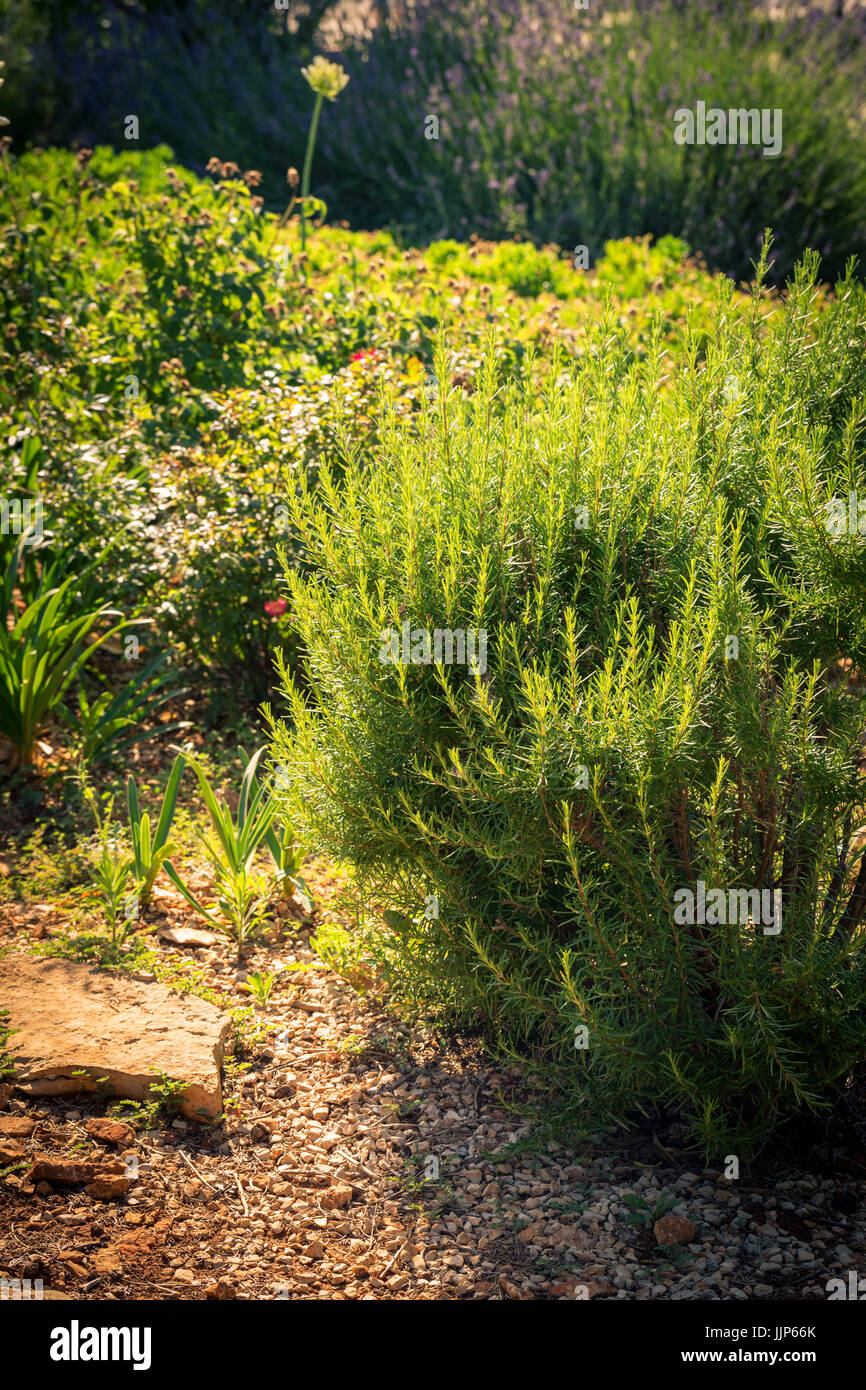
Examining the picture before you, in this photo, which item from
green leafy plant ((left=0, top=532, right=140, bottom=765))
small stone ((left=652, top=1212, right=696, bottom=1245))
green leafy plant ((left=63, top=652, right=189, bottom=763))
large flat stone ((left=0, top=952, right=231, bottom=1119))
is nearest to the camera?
small stone ((left=652, top=1212, right=696, bottom=1245))

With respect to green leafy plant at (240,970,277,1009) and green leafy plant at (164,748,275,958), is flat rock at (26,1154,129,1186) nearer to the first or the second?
green leafy plant at (240,970,277,1009)

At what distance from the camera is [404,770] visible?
8.63ft

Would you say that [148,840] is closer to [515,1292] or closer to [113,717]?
[113,717]

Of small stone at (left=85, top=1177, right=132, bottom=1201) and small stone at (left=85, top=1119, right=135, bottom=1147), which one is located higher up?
small stone at (left=85, top=1119, right=135, bottom=1147)

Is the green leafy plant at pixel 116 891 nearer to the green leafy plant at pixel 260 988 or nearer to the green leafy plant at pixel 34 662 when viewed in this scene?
the green leafy plant at pixel 260 988

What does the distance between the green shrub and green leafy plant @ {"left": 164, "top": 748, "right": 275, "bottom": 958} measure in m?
0.69

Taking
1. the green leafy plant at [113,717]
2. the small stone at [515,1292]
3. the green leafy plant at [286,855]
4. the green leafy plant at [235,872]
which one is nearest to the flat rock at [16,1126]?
the green leafy plant at [235,872]

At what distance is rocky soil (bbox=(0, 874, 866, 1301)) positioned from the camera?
2.36 m

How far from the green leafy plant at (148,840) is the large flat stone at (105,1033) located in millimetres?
372

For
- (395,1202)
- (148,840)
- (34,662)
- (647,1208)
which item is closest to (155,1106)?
(395,1202)

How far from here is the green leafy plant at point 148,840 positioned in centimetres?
342

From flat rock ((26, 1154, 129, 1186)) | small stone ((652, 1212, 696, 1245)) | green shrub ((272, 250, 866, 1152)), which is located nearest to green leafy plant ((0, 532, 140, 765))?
green shrub ((272, 250, 866, 1152))

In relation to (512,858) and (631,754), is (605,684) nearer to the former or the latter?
(631,754)

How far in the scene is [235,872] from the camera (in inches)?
135
